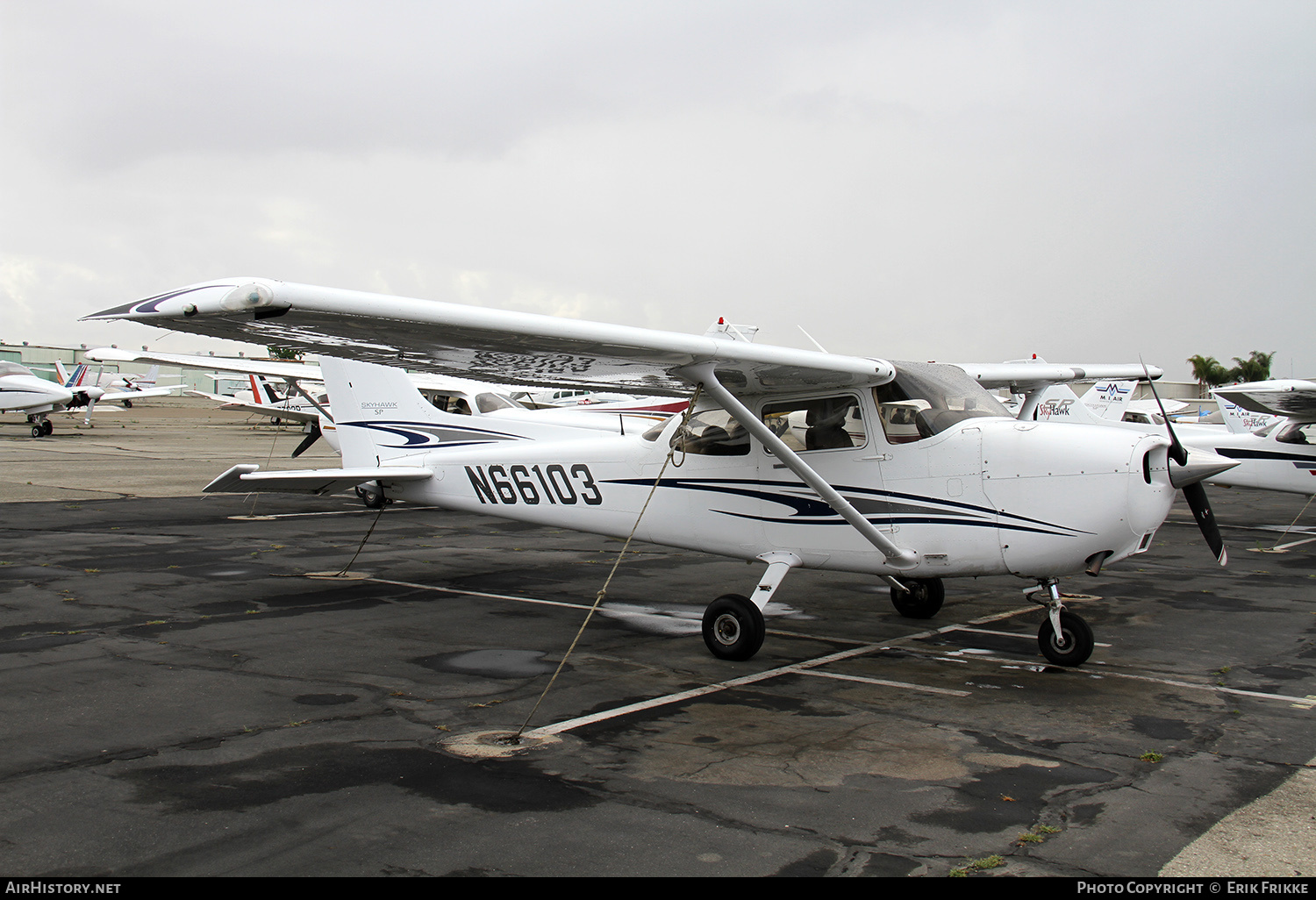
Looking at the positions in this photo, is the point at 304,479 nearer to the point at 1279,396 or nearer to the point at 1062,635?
the point at 1062,635

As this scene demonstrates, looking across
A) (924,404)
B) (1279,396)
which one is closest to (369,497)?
(924,404)

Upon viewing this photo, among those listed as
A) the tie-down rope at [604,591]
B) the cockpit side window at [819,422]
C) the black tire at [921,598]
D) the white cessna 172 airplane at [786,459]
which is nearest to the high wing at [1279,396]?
the black tire at [921,598]

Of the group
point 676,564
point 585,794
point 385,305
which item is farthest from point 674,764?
point 676,564

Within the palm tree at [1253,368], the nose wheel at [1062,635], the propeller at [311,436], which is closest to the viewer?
the nose wheel at [1062,635]

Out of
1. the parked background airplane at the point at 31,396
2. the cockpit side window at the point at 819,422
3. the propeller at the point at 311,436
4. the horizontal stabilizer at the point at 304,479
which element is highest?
the cockpit side window at the point at 819,422

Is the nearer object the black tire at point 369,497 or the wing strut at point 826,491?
the wing strut at point 826,491

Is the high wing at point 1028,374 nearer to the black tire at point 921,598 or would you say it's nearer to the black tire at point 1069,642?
the black tire at point 921,598

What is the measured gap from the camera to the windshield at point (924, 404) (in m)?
7.25

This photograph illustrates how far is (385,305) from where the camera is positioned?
16.7ft

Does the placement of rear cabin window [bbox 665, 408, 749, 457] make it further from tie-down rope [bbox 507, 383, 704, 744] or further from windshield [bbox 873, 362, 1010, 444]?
windshield [bbox 873, 362, 1010, 444]

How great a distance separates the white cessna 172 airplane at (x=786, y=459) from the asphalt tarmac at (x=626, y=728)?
85 centimetres

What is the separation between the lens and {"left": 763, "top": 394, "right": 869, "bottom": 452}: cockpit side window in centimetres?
750

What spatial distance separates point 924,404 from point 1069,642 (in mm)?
2073
